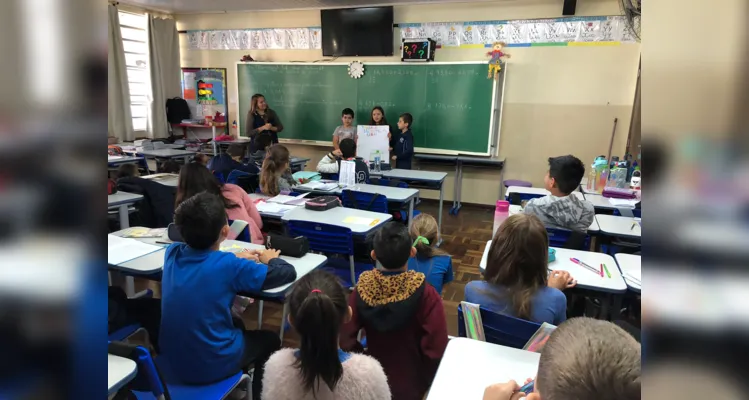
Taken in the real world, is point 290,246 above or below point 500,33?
below

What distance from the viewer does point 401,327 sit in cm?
165

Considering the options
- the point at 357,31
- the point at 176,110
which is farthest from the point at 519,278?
the point at 176,110

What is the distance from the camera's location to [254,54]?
7.26 m

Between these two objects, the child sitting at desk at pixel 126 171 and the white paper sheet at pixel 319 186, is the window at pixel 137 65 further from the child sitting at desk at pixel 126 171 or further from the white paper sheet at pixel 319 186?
the white paper sheet at pixel 319 186

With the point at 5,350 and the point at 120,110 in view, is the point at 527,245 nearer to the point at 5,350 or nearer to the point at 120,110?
the point at 5,350

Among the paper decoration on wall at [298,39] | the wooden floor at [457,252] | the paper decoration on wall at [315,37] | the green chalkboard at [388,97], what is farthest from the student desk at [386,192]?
the paper decoration on wall at [298,39]

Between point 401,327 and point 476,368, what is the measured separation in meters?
0.38

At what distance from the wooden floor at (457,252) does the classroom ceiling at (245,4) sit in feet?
9.32

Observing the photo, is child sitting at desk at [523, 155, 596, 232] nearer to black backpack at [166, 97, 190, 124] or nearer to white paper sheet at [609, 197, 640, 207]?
white paper sheet at [609, 197, 640, 207]

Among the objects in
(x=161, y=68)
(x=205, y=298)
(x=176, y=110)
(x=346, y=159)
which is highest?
(x=161, y=68)

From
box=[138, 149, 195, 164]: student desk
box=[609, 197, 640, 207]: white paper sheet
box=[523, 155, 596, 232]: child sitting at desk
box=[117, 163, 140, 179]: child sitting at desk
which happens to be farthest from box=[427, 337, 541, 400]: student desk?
box=[138, 149, 195, 164]: student desk

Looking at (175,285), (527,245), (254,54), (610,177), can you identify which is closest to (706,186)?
(527,245)

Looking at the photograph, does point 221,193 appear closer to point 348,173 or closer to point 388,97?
point 348,173

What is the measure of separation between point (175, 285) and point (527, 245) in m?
1.31
